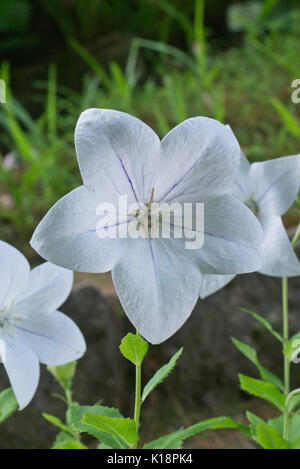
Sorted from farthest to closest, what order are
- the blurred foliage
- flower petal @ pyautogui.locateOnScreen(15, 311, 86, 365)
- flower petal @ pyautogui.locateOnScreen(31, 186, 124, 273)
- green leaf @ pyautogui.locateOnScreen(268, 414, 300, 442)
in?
the blurred foliage
green leaf @ pyautogui.locateOnScreen(268, 414, 300, 442)
flower petal @ pyautogui.locateOnScreen(15, 311, 86, 365)
flower petal @ pyautogui.locateOnScreen(31, 186, 124, 273)

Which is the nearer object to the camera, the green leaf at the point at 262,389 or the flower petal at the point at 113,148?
the flower petal at the point at 113,148

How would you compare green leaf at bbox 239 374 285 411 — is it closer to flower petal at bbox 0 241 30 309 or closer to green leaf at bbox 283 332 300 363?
green leaf at bbox 283 332 300 363

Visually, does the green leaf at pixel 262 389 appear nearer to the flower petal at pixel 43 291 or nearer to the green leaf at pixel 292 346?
the green leaf at pixel 292 346

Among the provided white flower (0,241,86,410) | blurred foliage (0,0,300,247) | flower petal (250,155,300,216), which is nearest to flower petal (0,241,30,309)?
white flower (0,241,86,410)

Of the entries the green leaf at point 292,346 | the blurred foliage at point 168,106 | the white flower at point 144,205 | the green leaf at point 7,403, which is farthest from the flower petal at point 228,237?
the blurred foliage at point 168,106

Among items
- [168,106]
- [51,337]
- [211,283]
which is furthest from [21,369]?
[168,106]

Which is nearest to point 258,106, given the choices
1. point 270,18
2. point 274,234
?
point 274,234

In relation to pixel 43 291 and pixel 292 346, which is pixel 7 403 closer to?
pixel 43 291

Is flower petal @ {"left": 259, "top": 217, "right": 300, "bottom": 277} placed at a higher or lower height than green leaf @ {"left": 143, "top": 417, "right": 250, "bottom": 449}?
higher
